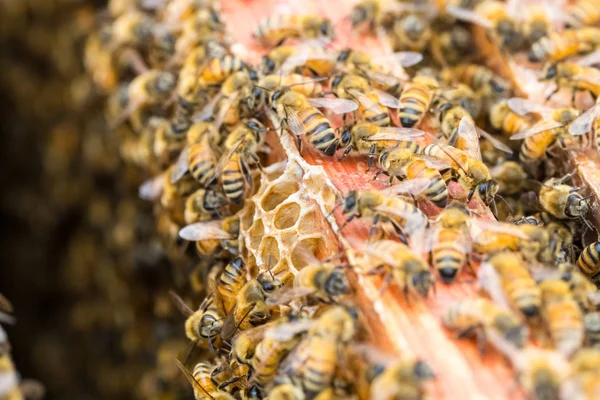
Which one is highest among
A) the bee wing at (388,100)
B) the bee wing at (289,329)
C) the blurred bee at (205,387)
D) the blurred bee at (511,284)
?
the bee wing at (388,100)

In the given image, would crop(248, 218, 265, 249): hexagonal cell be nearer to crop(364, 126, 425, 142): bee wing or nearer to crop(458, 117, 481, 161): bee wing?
crop(364, 126, 425, 142): bee wing

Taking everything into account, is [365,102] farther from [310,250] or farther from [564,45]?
[564,45]

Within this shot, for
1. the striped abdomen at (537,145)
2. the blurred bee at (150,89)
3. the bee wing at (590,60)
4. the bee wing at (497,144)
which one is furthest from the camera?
the blurred bee at (150,89)

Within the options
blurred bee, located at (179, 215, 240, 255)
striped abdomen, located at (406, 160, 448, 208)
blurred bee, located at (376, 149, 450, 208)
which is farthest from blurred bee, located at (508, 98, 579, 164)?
blurred bee, located at (179, 215, 240, 255)

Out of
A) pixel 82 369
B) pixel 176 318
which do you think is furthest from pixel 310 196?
pixel 82 369

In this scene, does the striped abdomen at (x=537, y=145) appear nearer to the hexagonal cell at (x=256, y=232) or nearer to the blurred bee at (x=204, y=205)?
the hexagonal cell at (x=256, y=232)

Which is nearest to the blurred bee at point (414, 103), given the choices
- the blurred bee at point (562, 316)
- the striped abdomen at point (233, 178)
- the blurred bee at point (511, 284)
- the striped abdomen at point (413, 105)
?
the striped abdomen at point (413, 105)

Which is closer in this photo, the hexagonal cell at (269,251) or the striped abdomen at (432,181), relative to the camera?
the striped abdomen at (432,181)
